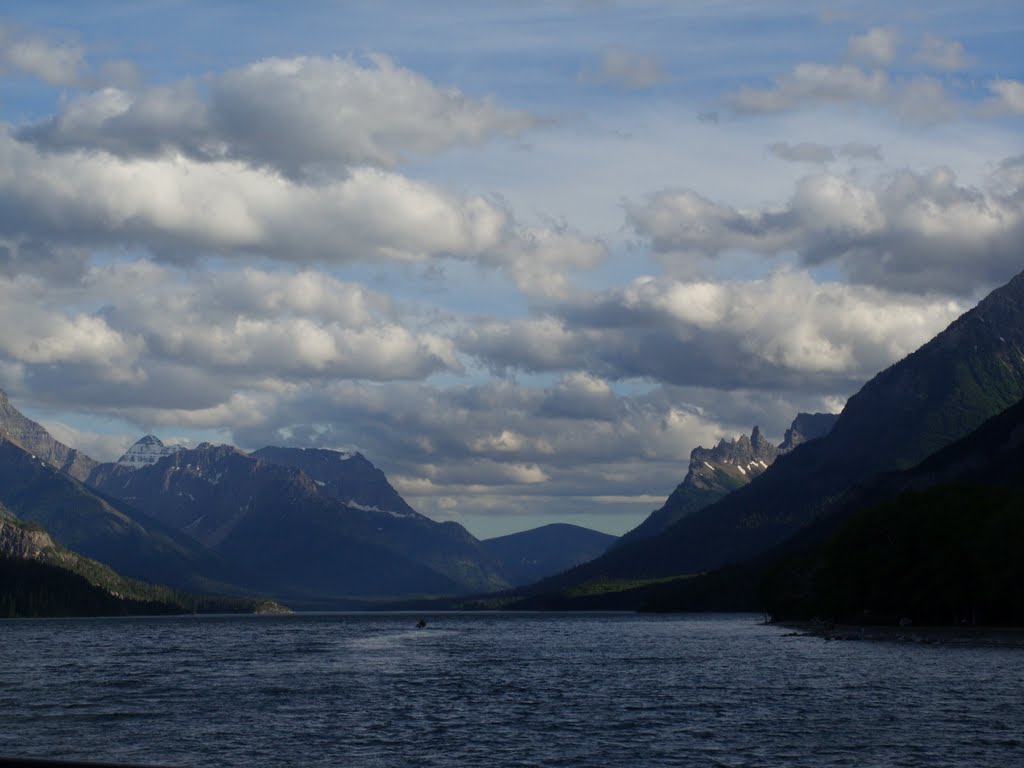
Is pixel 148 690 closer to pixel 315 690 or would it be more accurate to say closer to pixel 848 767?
pixel 315 690

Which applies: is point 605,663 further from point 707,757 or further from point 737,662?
point 707,757

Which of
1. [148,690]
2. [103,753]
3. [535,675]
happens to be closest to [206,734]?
[103,753]

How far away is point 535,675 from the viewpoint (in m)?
158

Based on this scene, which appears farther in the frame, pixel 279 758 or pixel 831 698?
pixel 831 698

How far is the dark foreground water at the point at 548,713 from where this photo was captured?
3290 inches

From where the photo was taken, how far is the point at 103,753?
86.0m

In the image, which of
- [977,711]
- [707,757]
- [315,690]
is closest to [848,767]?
[707,757]

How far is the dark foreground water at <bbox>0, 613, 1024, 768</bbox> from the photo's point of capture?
8356 centimetres

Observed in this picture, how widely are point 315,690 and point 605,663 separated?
56.6 meters

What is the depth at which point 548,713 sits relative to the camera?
110000 mm

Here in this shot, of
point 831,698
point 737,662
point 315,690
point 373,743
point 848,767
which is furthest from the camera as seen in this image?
point 737,662

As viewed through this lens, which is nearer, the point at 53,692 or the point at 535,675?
the point at 53,692

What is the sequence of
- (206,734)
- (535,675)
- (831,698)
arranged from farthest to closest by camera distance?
(535,675) < (831,698) < (206,734)

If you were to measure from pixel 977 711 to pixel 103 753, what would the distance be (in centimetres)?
6708
